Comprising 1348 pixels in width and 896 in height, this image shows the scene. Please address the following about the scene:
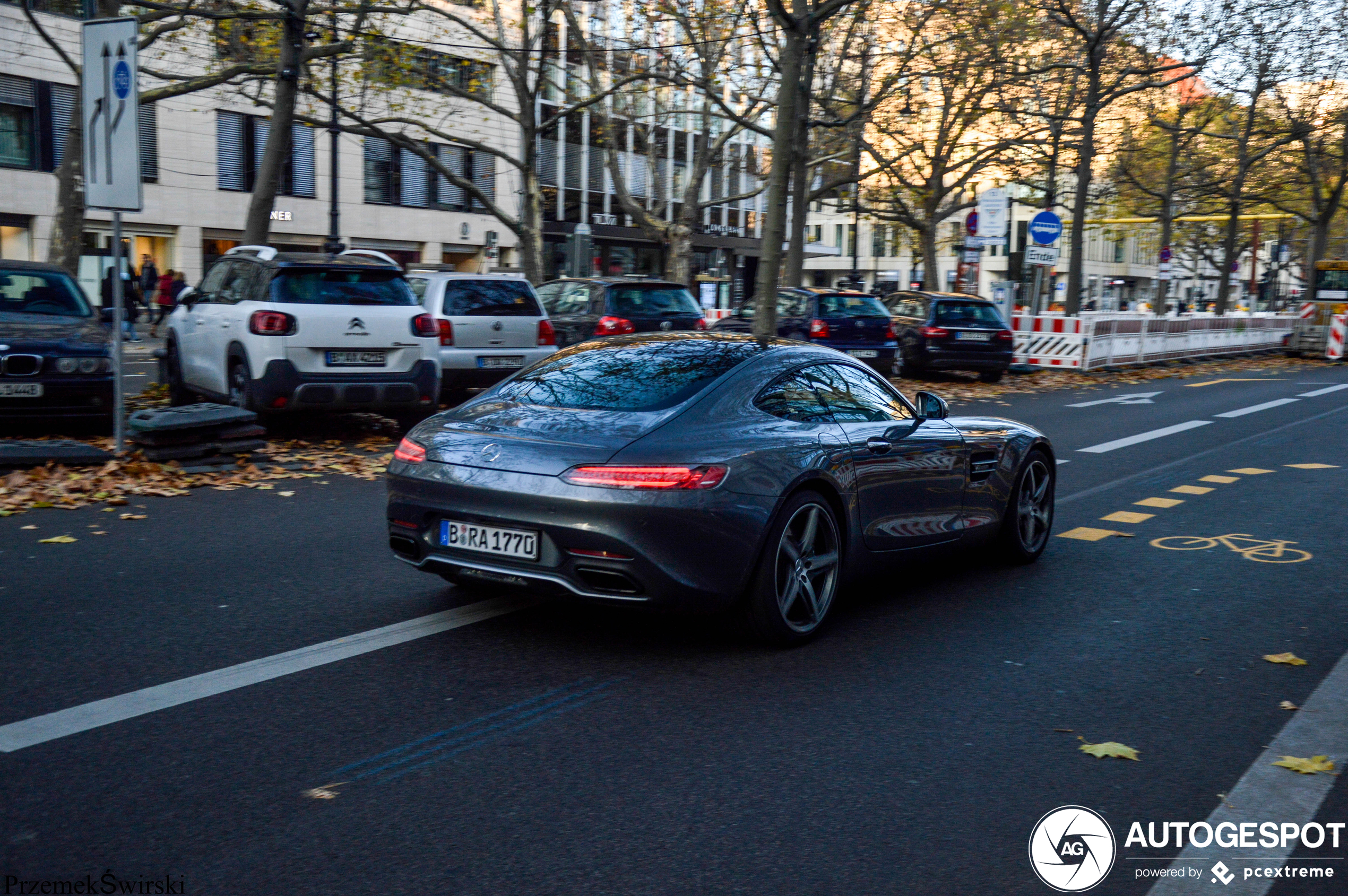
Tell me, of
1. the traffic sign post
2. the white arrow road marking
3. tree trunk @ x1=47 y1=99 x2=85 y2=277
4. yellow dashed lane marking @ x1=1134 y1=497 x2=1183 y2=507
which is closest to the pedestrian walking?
tree trunk @ x1=47 y1=99 x2=85 y2=277

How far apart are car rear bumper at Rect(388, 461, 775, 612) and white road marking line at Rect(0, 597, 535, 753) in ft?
1.64

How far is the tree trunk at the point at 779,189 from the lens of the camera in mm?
17797

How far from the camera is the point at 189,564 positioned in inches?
269

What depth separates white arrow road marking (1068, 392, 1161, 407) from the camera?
19031 mm

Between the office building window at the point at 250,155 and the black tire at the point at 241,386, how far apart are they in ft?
83.3

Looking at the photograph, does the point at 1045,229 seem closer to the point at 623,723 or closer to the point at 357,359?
the point at 357,359

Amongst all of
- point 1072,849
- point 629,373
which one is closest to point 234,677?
point 629,373

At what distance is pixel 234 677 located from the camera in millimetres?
4773

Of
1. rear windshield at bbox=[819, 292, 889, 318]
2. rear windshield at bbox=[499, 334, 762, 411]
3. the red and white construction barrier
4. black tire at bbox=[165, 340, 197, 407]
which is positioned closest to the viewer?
rear windshield at bbox=[499, 334, 762, 411]

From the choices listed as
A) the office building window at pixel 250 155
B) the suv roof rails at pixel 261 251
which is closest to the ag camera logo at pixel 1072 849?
the suv roof rails at pixel 261 251

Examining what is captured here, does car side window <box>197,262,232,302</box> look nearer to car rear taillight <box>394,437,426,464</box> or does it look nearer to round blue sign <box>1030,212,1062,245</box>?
car rear taillight <box>394,437,426,464</box>

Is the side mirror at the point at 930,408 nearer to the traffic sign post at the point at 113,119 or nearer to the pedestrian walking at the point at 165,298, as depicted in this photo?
the traffic sign post at the point at 113,119

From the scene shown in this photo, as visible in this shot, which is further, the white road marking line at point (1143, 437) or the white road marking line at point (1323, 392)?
the white road marking line at point (1323, 392)

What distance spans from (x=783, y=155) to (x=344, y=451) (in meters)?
8.88
